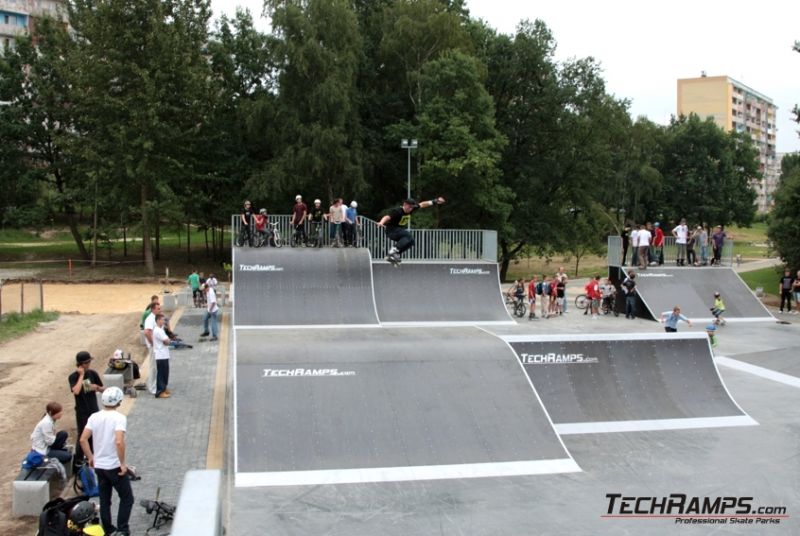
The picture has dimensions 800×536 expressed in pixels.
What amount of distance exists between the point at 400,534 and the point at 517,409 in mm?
3579

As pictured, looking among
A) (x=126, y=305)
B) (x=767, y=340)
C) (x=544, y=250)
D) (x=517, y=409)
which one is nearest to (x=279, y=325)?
(x=517, y=409)

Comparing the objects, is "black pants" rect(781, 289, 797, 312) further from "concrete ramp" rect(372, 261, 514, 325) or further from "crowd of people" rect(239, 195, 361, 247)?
"crowd of people" rect(239, 195, 361, 247)

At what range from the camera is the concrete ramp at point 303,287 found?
19.3m

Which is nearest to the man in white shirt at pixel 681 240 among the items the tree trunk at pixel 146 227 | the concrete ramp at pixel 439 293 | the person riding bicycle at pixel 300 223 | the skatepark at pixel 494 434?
the concrete ramp at pixel 439 293

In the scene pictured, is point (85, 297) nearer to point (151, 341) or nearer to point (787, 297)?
point (151, 341)

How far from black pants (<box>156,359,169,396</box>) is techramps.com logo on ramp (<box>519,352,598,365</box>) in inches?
261

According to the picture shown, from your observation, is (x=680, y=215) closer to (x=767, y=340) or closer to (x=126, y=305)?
(x=767, y=340)

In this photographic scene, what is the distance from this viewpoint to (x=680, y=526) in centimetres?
758

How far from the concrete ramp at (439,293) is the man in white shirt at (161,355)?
846 cm

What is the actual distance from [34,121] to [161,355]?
121 feet

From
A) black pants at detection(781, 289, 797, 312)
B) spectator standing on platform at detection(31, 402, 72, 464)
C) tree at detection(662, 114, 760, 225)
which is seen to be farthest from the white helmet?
tree at detection(662, 114, 760, 225)

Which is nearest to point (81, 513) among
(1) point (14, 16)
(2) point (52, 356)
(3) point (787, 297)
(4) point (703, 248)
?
(2) point (52, 356)

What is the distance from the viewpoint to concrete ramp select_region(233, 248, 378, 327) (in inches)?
758

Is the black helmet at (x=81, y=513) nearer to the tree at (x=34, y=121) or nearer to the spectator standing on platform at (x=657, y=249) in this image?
the spectator standing on platform at (x=657, y=249)
